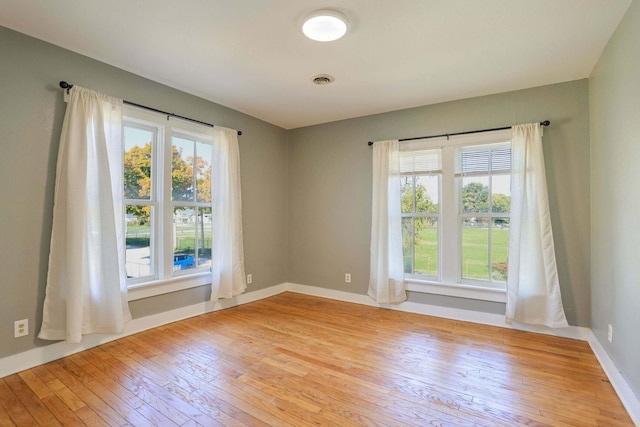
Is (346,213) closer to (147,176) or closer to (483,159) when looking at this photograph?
(483,159)

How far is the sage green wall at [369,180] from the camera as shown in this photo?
9.91 feet

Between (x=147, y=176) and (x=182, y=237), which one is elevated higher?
(x=147, y=176)

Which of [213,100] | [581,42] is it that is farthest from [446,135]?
[213,100]

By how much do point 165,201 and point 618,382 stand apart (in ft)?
13.5

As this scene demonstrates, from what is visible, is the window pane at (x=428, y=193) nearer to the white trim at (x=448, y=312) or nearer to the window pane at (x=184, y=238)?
the white trim at (x=448, y=312)

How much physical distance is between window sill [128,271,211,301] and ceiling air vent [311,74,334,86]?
2540 millimetres

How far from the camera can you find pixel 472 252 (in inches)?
141

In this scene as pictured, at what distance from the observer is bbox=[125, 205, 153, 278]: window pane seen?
10.1 feet

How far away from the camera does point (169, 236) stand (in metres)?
3.36

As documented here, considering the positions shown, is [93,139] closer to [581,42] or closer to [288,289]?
[288,289]

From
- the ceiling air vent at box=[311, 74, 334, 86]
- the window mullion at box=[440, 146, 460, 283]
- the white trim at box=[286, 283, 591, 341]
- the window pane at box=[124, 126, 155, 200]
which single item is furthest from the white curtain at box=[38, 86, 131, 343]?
the window mullion at box=[440, 146, 460, 283]

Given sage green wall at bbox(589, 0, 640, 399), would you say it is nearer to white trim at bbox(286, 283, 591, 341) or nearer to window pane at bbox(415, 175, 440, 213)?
white trim at bbox(286, 283, 591, 341)

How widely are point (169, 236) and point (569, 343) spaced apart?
163 inches

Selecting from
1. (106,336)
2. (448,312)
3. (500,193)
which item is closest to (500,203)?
(500,193)
